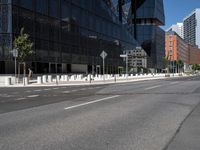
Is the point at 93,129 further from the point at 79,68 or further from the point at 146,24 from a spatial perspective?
the point at 146,24

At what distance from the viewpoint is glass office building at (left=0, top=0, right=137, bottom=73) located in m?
44.4

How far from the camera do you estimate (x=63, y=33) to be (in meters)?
57.5

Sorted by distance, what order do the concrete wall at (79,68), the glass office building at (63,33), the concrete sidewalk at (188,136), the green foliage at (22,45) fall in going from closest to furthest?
the concrete sidewalk at (188,136)
the green foliage at (22,45)
the glass office building at (63,33)
the concrete wall at (79,68)

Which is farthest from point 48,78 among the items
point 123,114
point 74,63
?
point 123,114

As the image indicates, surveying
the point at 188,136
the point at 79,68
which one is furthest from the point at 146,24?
the point at 188,136

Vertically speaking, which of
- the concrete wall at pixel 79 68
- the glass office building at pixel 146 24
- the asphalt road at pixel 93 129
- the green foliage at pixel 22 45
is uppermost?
the glass office building at pixel 146 24

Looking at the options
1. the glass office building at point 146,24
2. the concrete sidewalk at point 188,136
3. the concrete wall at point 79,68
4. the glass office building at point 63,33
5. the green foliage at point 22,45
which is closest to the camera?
the concrete sidewalk at point 188,136

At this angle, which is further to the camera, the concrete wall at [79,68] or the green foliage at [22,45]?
the concrete wall at [79,68]

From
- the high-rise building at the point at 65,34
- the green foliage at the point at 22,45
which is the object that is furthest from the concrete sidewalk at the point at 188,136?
the high-rise building at the point at 65,34

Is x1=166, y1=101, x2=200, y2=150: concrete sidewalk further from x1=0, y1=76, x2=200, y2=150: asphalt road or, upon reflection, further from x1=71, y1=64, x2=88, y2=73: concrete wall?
x1=71, y1=64, x2=88, y2=73: concrete wall

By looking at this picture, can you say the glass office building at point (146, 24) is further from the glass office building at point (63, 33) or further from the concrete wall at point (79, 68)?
the concrete wall at point (79, 68)

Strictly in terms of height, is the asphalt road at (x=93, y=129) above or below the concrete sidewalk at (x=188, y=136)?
above

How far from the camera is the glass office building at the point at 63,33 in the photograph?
146 ft

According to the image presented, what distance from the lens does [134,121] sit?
965cm
